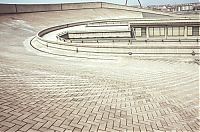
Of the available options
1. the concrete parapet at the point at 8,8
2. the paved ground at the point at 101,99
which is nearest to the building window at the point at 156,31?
the paved ground at the point at 101,99

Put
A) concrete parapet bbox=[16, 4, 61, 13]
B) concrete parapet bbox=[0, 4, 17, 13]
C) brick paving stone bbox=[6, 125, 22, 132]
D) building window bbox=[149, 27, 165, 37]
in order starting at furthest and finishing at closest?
concrete parapet bbox=[16, 4, 61, 13], concrete parapet bbox=[0, 4, 17, 13], building window bbox=[149, 27, 165, 37], brick paving stone bbox=[6, 125, 22, 132]

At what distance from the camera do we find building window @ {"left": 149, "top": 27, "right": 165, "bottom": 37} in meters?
27.0

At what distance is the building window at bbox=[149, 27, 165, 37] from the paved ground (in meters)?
15.2

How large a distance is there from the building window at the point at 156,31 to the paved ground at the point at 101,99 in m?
15.2

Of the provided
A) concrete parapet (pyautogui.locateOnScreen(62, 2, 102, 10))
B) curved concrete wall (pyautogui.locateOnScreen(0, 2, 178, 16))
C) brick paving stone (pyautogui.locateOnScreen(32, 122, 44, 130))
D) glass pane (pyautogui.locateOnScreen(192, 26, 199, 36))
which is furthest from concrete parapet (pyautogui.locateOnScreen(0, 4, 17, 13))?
brick paving stone (pyautogui.locateOnScreen(32, 122, 44, 130))

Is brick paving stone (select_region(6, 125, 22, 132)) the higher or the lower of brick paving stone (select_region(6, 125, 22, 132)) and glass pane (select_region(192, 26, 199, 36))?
the lower

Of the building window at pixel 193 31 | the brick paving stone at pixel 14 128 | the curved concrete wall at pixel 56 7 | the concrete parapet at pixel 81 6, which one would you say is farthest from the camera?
the concrete parapet at pixel 81 6

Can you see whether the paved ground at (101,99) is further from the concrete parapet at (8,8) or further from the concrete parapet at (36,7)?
the concrete parapet at (36,7)

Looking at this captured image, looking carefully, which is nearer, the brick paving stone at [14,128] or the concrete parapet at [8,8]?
the brick paving stone at [14,128]

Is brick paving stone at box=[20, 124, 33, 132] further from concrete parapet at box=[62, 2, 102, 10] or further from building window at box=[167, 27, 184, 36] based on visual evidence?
concrete parapet at box=[62, 2, 102, 10]

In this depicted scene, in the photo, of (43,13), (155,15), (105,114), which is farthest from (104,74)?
(155,15)

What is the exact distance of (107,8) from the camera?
140ft

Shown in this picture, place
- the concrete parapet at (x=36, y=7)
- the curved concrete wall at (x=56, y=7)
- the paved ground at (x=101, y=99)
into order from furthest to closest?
the concrete parapet at (x=36, y=7)
the curved concrete wall at (x=56, y=7)
the paved ground at (x=101, y=99)

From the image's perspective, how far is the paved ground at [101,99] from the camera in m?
5.18
